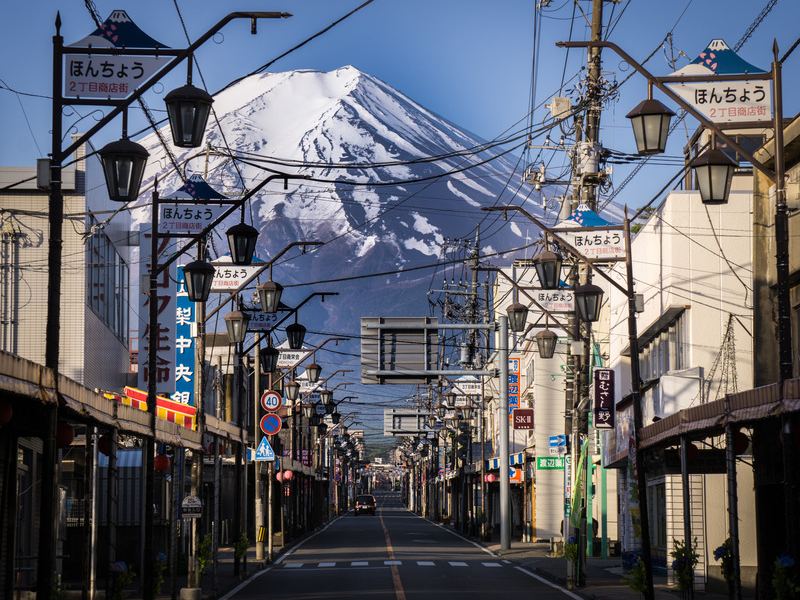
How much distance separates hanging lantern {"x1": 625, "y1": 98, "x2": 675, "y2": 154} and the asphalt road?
1360 cm

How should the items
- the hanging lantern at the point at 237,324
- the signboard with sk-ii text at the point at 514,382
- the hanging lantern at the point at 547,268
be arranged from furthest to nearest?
the signboard with sk-ii text at the point at 514,382 < the hanging lantern at the point at 237,324 < the hanging lantern at the point at 547,268

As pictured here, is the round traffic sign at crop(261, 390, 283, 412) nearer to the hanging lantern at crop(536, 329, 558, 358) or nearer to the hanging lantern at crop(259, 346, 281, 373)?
the hanging lantern at crop(259, 346, 281, 373)

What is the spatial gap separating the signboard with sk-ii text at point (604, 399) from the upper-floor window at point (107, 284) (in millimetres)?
17360

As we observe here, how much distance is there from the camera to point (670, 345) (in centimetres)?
3850

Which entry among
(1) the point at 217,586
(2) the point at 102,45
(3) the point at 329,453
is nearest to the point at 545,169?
(1) the point at 217,586

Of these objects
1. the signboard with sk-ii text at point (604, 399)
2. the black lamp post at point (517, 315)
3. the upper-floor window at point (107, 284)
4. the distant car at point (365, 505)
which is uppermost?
the upper-floor window at point (107, 284)

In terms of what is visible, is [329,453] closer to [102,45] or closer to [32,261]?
[32,261]

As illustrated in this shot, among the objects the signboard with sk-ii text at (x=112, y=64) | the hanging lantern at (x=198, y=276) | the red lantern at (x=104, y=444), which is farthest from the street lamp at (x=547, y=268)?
the signboard with sk-ii text at (x=112, y=64)

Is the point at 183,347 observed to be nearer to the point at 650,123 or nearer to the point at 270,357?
the point at 270,357

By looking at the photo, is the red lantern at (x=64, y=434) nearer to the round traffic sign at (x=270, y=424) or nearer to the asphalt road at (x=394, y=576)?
the asphalt road at (x=394, y=576)

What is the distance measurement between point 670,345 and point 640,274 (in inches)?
92.3

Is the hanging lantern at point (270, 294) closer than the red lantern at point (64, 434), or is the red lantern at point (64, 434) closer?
the red lantern at point (64, 434)

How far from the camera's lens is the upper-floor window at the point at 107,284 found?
151 feet

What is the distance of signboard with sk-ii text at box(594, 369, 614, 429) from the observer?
39375 millimetres
